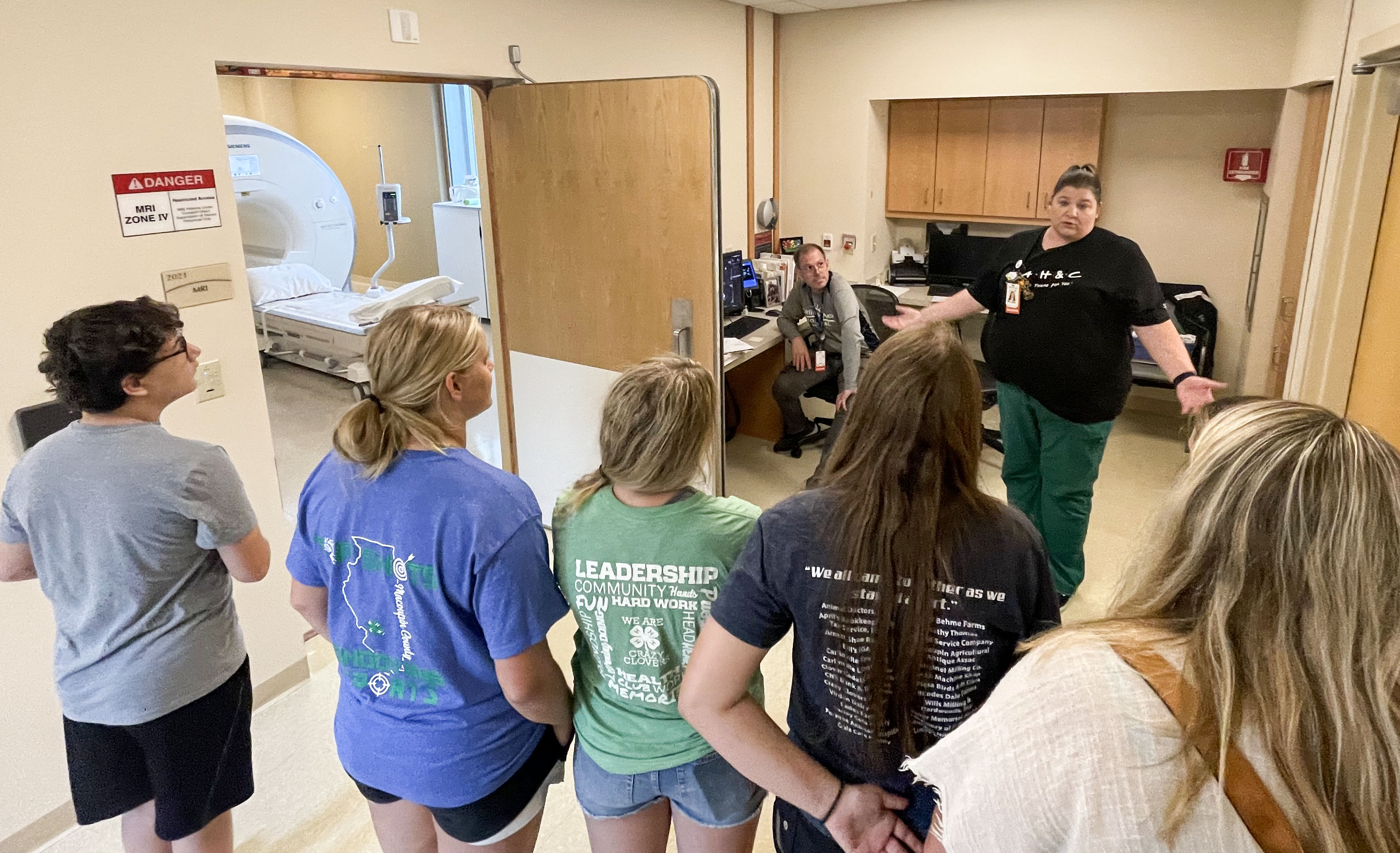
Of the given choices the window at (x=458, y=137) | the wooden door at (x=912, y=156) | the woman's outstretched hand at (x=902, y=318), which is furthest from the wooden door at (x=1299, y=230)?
the window at (x=458, y=137)

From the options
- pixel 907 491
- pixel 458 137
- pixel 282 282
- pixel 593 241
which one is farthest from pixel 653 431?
pixel 458 137

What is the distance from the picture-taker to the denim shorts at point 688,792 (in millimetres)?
1331

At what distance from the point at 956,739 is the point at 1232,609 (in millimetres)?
254

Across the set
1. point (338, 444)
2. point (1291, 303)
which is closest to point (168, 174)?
point (338, 444)

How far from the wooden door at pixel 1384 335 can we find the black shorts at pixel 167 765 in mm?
2979

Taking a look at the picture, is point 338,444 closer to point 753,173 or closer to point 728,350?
point 728,350

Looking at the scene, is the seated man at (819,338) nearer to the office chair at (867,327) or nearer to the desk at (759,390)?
the office chair at (867,327)

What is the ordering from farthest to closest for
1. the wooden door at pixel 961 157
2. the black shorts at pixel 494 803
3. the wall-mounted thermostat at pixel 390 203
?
1. the wall-mounted thermostat at pixel 390 203
2. the wooden door at pixel 961 157
3. the black shorts at pixel 494 803

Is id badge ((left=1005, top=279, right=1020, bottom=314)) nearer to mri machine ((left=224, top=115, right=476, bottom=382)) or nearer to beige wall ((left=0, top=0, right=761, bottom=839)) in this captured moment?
beige wall ((left=0, top=0, right=761, bottom=839))

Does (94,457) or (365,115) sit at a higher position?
(365,115)

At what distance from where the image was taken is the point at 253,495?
2461mm

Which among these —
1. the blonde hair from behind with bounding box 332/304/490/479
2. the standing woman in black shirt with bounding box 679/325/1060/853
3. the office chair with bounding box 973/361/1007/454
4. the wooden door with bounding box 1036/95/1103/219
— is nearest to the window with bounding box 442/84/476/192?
the wooden door with bounding box 1036/95/1103/219

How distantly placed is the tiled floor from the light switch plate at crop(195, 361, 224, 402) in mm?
982

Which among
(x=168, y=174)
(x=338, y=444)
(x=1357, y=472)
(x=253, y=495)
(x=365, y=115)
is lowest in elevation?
(x=253, y=495)
